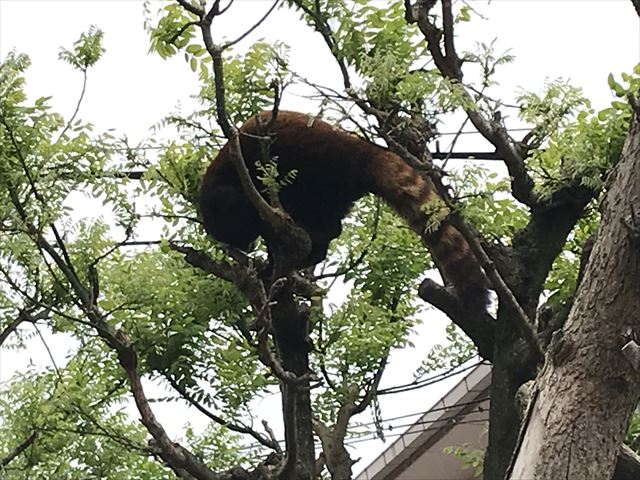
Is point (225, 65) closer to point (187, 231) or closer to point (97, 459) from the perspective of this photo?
point (187, 231)

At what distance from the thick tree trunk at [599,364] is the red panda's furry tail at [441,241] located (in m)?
0.91

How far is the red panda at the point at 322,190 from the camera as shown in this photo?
2809mm

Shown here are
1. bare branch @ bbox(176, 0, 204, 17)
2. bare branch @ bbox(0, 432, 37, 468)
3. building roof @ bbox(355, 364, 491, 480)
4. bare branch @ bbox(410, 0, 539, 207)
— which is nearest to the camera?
bare branch @ bbox(176, 0, 204, 17)

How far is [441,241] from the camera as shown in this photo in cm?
282

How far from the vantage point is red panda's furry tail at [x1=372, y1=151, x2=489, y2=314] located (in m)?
2.76

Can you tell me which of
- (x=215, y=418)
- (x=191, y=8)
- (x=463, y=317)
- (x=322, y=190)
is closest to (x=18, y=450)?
(x=215, y=418)

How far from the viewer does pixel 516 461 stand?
1.70 meters

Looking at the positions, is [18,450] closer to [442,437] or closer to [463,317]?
[463,317]

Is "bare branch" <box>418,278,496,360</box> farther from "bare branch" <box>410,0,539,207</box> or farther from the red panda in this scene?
"bare branch" <box>410,0,539,207</box>

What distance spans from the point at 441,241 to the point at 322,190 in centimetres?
48

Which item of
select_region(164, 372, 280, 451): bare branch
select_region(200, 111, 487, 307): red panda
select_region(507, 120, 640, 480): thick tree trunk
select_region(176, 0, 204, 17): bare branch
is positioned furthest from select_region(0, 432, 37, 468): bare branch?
select_region(507, 120, 640, 480): thick tree trunk

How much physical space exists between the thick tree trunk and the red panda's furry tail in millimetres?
909

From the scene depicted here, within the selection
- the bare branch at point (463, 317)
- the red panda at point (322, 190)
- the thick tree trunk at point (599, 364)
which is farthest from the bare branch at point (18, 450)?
the thick tree trunk at point (599, 364)

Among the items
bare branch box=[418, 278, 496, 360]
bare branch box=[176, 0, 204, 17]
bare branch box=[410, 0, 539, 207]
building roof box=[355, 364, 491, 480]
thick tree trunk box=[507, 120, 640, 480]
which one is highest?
bare branch box=[176, 0, 204, 17]
